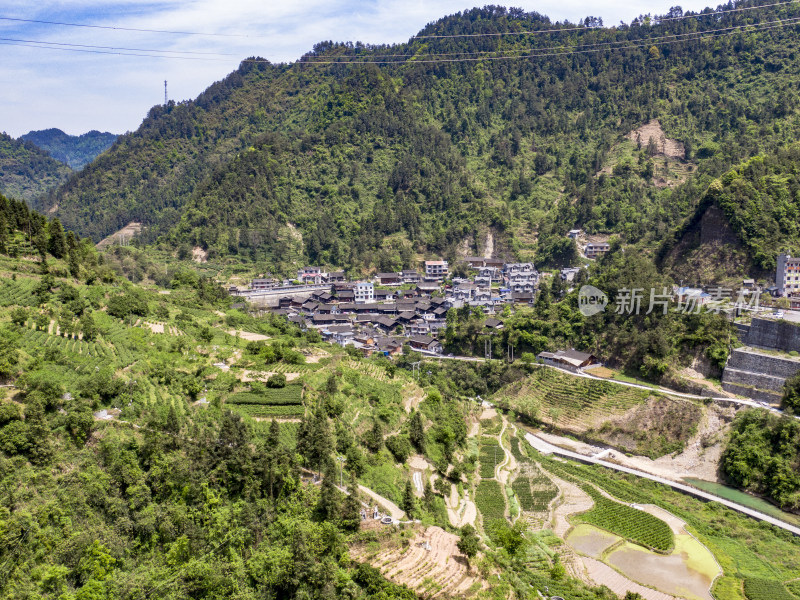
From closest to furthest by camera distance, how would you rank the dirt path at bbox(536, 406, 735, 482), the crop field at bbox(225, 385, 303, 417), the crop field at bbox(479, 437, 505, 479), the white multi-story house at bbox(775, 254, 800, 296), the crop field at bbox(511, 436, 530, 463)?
the crop field at bbox(225, 385, 303, 417), the crop field at bbox(479, 437, 505, 479), the dirt path at bbox(536, 406, 735, 482), the crop field at bbox(511, 436, 530, 463), the white multi-story house at bbox(775, 254, 800, 296)

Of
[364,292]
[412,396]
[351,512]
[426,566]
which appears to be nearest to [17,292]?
[351,512]

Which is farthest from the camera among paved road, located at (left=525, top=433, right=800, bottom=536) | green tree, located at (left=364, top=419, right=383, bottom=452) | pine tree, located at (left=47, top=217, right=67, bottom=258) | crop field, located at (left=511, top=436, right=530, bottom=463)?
pine tree, located at (left=47, top=217, right=67, bottom=258)

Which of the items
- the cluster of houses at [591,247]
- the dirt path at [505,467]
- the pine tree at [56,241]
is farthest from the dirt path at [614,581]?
the cluster of houses at [591,247]

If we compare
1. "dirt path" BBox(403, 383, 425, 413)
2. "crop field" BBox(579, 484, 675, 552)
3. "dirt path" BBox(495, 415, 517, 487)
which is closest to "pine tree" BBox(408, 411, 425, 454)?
"dirt path" BBox(403, 383, 425, 413)

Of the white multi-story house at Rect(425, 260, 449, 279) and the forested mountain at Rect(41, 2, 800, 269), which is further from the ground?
the forested mountain at Rect(41, 2, 800, 269)

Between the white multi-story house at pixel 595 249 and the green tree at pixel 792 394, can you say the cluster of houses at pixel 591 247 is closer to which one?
the white multi-story house at pixel 595 249

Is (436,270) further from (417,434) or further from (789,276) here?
(417,434)

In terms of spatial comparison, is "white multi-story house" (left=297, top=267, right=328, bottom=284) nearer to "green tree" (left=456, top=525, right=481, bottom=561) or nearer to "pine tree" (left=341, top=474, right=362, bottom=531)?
"pine tree" (left=341, top=474, right=362, bottom=531)
